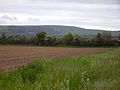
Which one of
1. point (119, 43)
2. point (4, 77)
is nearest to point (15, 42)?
point (119, 43)

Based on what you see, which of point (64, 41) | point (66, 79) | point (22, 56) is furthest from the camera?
point (64, 41)

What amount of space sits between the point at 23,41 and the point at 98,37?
118ft

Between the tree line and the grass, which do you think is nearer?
the grass

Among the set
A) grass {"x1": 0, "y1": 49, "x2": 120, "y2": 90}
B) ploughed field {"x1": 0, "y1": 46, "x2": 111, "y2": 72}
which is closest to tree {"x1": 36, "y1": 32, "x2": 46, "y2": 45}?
ploughed field {"x1": 0, "y1": 46, "x2": 111, "y2": 72}

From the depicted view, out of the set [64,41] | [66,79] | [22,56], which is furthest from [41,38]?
[66,79]

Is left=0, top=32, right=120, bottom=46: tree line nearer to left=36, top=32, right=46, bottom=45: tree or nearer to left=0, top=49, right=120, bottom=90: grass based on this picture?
left=36, top=32, right=46, bottom=45: tree

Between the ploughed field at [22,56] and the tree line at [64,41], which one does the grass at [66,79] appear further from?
the tree line at [64,41]

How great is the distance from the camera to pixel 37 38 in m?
81.2

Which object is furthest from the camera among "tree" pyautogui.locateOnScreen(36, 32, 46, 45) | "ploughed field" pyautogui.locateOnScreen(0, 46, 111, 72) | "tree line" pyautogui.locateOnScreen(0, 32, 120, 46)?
"tree" pyautogui.locateOnScreen(36, 32, 46, 45)

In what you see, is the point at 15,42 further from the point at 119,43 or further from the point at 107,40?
the point at 119,43

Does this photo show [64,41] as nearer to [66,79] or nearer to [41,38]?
[41,38]

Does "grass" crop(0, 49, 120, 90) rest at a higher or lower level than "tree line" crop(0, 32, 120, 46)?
higher

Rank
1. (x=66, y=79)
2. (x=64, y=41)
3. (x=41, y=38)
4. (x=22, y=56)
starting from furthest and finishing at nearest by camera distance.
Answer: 1. (x=64, y=41)
2. (x=41, y=38)
3. (x=22, y=56)
4. (x=66, y=79)

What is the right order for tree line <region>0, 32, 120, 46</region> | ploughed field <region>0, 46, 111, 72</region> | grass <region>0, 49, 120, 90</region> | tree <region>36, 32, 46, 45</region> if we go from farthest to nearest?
tree <region>36, 32, 46, 45</region> < tree line <region>0, 32, 120, 46</region> < ploughed field <region>0, 46, 111, 72</region> < grass <region>0, 49, 120, 90</region>
